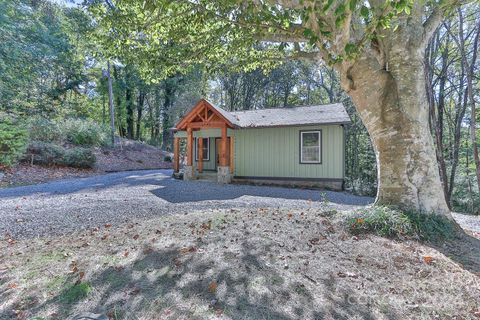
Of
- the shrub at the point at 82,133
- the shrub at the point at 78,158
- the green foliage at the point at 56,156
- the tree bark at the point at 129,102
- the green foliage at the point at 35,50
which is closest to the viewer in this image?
the green foliage at the point at 56,156

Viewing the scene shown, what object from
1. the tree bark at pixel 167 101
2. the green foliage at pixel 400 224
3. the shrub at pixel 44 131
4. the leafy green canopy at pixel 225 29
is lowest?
the green foliage at pixel 400 224

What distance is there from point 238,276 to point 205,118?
993cm

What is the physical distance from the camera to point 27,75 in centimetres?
1655

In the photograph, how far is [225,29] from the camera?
5379 millimetres

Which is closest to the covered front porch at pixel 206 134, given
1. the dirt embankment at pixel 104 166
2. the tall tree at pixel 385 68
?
the dirt embankment at pixel 104 166

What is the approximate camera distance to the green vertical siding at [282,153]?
36.1 ft

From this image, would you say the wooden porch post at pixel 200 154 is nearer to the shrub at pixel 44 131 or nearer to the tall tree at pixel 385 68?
the shrub at pixel 44 131

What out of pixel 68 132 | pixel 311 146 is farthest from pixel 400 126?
pixel 68 132

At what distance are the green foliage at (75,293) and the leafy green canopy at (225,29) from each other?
3.94 meters

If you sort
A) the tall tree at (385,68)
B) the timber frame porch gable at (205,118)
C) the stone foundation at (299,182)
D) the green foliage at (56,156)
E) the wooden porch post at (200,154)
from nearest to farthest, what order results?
the tall tree at (385,68) < the stone foundation at (299,182) < the timber frame porch gable at (205,118) < the green foliage at (56,156) < the wooden porch post at (200,154)

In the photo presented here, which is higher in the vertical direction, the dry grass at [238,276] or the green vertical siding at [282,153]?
the green vertical siding at [282,153]

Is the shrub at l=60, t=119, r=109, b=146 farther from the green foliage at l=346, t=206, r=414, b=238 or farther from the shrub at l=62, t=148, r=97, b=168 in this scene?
the green foliage at l=346, t=206, r=414, b=238

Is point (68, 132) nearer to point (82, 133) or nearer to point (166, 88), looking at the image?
point (82, 133)

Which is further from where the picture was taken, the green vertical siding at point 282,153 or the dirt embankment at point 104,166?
the green vertical siding at point 282,153
